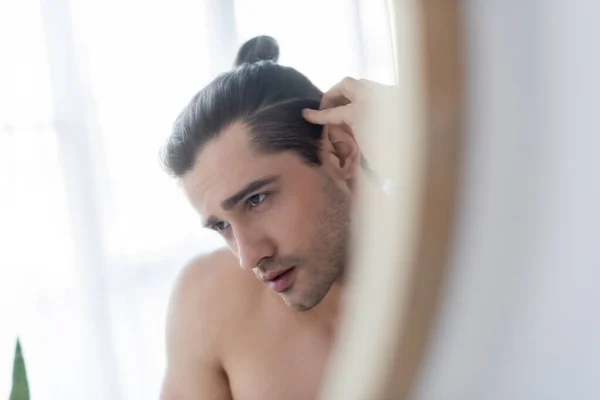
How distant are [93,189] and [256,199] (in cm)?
16

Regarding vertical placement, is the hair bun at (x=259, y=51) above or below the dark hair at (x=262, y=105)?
above

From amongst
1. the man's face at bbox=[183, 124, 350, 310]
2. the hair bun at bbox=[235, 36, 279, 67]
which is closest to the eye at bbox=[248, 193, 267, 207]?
the man's face at bbox=[183, 124, 350, 310]

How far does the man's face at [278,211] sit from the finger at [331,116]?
0.11 ft

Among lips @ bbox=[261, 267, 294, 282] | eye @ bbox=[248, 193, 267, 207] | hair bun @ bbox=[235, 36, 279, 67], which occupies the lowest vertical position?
lips @ bbox=[261, 267, 294, 282]

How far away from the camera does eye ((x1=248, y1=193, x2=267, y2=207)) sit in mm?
432

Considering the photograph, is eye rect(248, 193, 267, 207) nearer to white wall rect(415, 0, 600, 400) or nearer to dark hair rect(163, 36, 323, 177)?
dark hair rect(163, 36, 323, 177)

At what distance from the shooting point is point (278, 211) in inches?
17.1

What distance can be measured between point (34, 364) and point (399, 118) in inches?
15.3

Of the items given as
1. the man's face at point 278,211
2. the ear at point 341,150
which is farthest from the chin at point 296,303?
the ear at point 341,150

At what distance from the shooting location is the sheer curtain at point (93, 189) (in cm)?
48

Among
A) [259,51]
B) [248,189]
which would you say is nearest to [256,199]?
[248,189]

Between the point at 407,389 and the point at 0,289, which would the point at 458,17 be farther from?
the point at 0,289

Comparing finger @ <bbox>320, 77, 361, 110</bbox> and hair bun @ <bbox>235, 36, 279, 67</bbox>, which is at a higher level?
hair bun @ <bbox>235, 36, 279, 67</bbox>

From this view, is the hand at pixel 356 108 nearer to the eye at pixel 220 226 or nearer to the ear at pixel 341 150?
the ear at pixel 341 150
